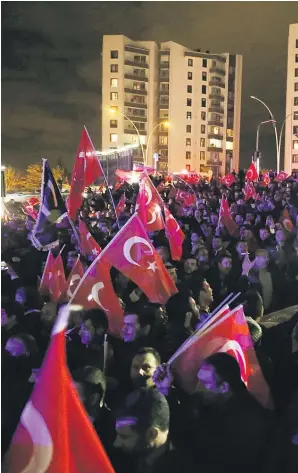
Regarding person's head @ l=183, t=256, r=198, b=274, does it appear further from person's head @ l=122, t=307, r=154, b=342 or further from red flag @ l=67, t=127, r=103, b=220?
red flag @ l=67, t=127, r=103, b=220

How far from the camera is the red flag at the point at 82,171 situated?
963 cm

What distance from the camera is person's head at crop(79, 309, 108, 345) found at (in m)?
4.73

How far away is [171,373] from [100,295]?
5.63 feet

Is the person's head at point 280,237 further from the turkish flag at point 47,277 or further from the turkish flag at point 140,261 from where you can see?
the turkish flag at point 47,277

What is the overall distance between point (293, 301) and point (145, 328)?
6.91ft

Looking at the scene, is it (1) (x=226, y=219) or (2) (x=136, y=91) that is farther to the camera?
(2) (x=136, y=91)

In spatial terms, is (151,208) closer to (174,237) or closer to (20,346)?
(174,237)

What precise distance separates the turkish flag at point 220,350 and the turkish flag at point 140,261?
1895 millimetres

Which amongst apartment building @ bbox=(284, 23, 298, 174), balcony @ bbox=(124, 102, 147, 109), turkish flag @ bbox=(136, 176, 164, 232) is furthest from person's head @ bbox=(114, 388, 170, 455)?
balcony @ bbox=(124, 102, 147, 109)

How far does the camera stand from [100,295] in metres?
5.38

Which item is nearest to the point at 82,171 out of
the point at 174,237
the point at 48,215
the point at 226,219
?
the point at 48,215

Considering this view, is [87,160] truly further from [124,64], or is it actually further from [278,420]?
[124,64]

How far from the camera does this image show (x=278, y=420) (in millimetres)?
3545

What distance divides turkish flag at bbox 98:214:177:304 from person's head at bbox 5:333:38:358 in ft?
5.03
